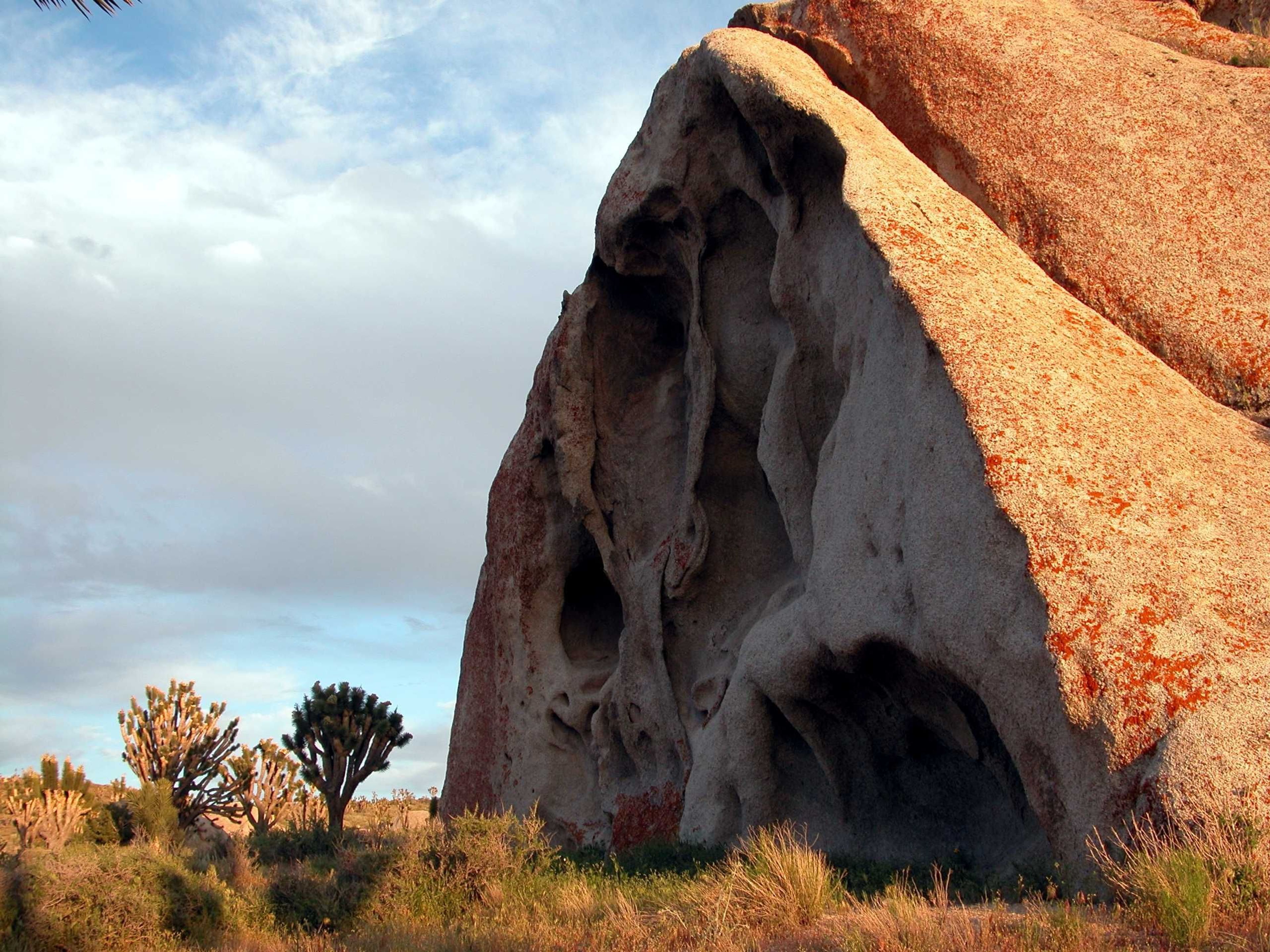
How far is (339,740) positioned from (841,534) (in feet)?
48.9

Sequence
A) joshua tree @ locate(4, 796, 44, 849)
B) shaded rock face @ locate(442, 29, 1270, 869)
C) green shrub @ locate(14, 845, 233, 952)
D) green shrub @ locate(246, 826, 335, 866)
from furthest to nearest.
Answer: joshua tree @ locate(4, 796, 44, 849)
green shrub @ locate(246, 826, 335, 866)
green shrub @ locate(14, 845, 233, 952)
shaded rock face @ locate(442, 29, 1270, 869)

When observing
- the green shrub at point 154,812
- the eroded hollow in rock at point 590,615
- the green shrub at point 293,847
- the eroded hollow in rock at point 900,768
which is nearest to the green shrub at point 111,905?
the green shrub at point 293,847

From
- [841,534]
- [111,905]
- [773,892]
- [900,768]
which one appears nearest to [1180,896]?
[773,892]

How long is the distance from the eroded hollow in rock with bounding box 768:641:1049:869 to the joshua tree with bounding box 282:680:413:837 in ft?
43.1

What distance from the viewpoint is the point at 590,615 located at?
1617 centimetres

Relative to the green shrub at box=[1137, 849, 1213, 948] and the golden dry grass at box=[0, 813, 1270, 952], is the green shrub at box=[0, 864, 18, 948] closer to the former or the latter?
the golden dry grass at box=[0, 813, 1270, 952]

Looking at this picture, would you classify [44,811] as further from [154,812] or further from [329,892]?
[329,892]

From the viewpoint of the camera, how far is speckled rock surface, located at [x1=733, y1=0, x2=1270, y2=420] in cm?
941

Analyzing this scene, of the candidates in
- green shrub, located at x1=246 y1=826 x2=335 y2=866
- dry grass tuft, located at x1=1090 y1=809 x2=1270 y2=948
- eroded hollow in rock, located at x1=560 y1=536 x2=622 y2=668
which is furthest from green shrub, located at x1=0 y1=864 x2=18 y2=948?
dry grass tuft, located at x1=1090 y1=809 x2=1270 y2=948

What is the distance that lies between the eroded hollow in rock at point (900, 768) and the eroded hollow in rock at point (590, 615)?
546 centimetres

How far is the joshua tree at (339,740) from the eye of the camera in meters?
21.5

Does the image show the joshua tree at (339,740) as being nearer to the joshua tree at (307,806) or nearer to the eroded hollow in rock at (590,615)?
the joshua tree at (307,806)

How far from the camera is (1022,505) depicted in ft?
22.1

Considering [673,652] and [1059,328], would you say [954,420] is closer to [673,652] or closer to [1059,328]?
[1059,328]
